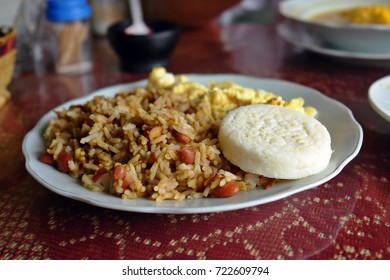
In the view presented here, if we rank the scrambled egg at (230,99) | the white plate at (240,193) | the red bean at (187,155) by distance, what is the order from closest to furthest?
the white plate at (240,193) → the red bean at (187,155) → the scrambled egg at (230,99)

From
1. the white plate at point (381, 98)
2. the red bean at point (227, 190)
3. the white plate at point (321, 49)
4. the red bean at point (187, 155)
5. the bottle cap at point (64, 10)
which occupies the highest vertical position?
the bottle cap at point (64, 10)

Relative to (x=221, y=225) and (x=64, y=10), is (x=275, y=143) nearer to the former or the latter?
(x=221, y=225)

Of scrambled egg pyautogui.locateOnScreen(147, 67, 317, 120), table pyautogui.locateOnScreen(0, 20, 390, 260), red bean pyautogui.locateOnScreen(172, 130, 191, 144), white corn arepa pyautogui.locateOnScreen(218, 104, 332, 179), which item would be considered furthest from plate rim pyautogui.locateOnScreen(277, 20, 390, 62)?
red bean pyautogui.locateOnScreen(172, 130, 191, 144)

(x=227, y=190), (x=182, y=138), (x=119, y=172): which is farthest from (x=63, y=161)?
(x=227, y=190)

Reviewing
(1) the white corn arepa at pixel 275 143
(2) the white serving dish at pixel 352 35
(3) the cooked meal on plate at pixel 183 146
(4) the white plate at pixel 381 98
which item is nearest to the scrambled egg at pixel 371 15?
(2) the white serving dish at pixel 352 35

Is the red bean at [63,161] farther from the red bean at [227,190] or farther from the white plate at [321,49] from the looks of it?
the white plate at [321,49]
